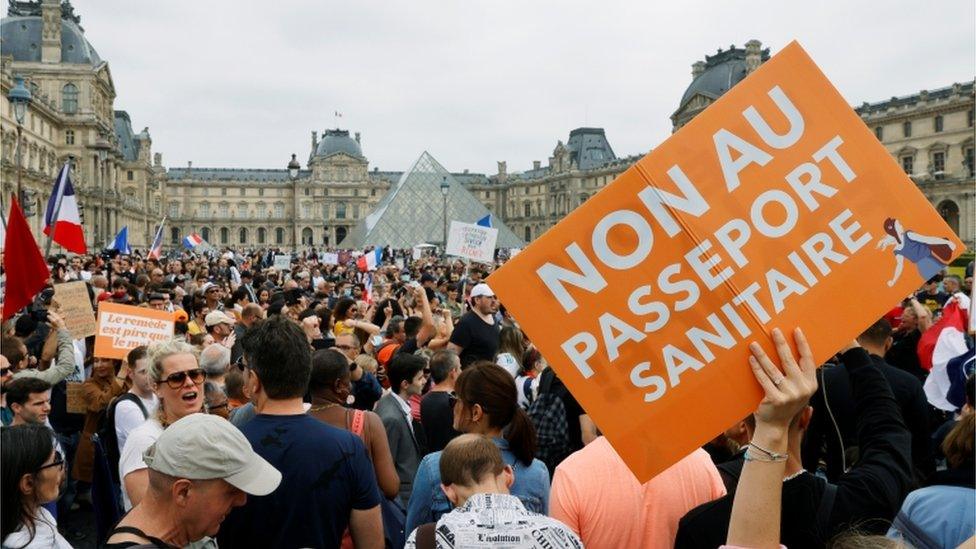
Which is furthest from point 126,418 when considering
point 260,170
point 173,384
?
point 260,170

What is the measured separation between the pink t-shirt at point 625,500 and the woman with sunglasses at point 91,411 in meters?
3.06

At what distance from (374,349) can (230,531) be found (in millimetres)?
4010

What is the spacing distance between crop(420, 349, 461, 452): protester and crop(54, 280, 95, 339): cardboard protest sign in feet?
11.7

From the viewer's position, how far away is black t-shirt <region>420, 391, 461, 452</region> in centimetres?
385

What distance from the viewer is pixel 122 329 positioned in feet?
17.0

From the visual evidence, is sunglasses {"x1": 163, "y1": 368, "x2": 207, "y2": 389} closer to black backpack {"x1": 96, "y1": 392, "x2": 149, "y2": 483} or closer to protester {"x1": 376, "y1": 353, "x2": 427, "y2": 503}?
black backpack {"x1": 96, "y1": 392, "x2": 149, "y2": 483}

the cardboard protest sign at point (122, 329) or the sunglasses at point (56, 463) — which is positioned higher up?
the cardboard protest sign at point (122, 329)

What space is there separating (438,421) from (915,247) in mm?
2469

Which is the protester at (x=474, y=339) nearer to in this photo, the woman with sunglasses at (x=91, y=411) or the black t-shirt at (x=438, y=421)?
the black t-shirt at (x=438, y=421)

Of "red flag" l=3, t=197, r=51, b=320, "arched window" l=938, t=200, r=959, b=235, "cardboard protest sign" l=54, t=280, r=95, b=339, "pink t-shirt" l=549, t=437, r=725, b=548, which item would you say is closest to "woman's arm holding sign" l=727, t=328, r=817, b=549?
Result: "pink t-shirt" l=549, t=437, r=725, b=548

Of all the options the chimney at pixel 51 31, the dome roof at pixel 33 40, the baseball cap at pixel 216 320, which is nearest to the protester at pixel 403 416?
the baseball cap at pixel 216 320

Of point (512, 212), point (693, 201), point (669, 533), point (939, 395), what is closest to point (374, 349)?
point (939, 395)

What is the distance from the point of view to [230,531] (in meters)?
2.45

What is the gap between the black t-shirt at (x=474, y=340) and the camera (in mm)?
6180
